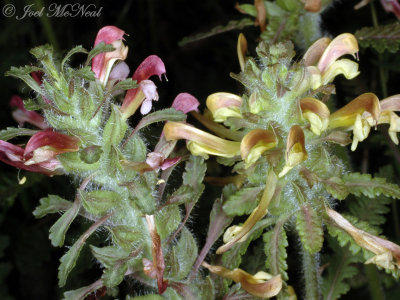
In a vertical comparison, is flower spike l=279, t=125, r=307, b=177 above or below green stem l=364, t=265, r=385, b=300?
above

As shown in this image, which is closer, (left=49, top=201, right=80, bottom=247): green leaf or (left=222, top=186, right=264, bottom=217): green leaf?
(left=49, top=201, right=80, bottom=247): green leaf

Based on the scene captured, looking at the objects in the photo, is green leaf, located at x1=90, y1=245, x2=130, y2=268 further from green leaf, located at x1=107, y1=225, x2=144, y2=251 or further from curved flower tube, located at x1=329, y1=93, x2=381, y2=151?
curved flower tube, located at x1=329, y1=93, x2=381, y2=151

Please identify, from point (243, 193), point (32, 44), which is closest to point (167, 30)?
point (32, 44)

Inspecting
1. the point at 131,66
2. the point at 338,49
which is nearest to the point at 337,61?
the point at 338,49

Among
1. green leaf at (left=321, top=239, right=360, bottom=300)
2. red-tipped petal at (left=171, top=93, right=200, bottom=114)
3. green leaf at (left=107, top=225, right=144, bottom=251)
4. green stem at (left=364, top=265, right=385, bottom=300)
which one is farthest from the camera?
green stem at (left=364, top=265, right=385, bottom=300)

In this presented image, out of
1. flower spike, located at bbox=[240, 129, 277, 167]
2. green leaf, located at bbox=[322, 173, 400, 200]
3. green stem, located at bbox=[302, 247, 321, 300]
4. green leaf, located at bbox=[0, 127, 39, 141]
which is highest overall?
green leaf, located at bbox=[0, 127, 39, 141]

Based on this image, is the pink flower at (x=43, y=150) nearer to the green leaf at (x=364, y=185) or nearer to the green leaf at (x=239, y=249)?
the green leaf at (x=239, y=249)

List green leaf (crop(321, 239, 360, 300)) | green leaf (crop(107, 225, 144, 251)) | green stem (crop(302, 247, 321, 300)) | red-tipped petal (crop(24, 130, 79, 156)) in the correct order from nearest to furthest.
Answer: red-tipped petal (crop(24, 130, 79, 156)), green leaf (crop(107, 225, 144, 251)), green stem (crop(302, 247, 321, 300)), green leaf (crop(321, 239, 360, 300))

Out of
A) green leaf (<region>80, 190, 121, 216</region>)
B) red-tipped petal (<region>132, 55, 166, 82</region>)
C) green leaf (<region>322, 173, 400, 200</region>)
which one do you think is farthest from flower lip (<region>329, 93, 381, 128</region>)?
green leaf (<region>80, 190, 121, 216</region>)
